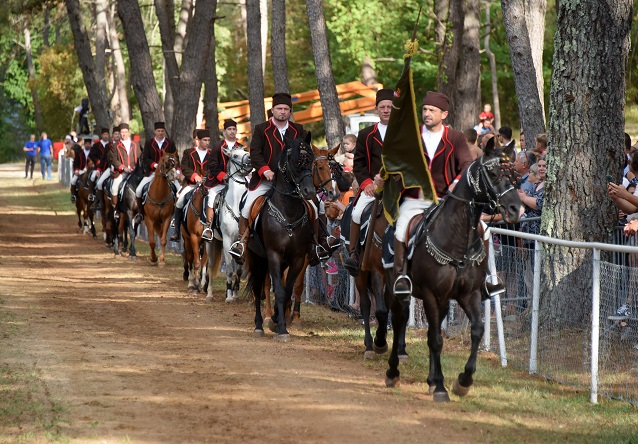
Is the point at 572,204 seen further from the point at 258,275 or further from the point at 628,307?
the point at 258,275

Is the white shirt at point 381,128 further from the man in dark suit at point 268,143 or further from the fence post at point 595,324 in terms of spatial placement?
the fence post at point 595,324

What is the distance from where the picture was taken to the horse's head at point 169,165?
21484 mm

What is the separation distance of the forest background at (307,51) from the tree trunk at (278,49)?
10.7 ft

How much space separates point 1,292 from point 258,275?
516 cm

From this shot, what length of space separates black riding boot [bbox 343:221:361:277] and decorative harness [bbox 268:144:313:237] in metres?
1.02

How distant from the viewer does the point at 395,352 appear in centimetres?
1044

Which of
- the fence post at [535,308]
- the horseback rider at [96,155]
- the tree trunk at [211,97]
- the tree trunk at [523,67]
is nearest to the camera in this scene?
the fence post at [535,308]

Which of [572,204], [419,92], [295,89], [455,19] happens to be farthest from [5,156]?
[572,204]

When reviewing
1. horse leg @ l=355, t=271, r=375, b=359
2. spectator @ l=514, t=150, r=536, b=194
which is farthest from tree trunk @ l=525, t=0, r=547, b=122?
horse leg @ l=355, t=271, r=375, b=359

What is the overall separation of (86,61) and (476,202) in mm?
29228

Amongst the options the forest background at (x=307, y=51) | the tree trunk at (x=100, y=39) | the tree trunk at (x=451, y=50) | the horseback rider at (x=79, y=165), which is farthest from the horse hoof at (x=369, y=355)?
the tree trunk at (x=100, y=39)

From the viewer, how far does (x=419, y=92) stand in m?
52.0

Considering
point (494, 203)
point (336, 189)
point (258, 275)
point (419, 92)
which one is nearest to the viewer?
point (494, 203)

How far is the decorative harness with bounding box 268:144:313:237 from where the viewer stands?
522 inches
